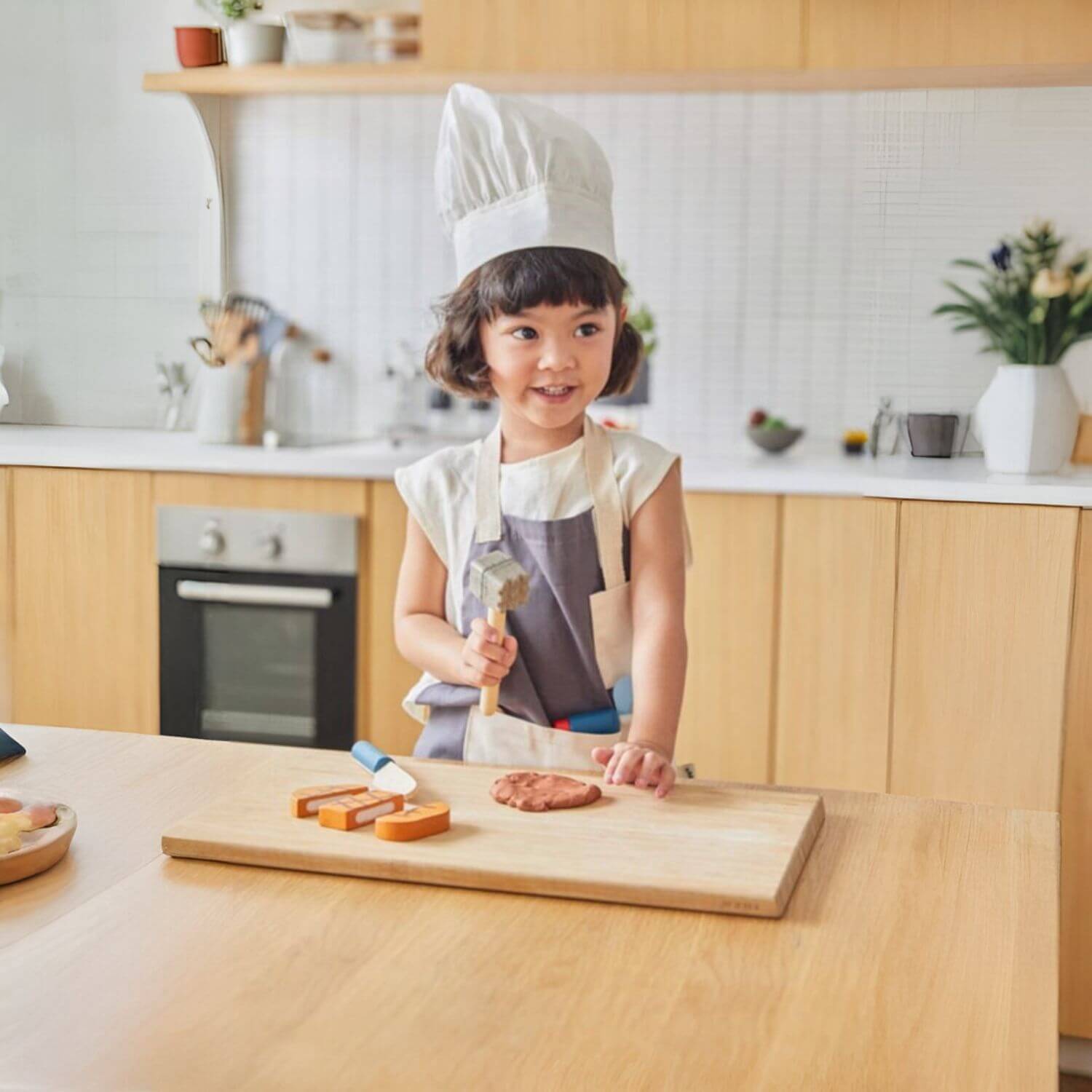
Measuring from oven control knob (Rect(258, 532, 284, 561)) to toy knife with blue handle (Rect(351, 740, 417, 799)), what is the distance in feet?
4.06

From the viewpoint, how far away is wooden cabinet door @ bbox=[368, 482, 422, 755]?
2271 mm

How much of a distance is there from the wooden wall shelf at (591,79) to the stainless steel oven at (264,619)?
25.8 inches

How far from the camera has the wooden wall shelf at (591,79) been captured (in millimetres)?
2201

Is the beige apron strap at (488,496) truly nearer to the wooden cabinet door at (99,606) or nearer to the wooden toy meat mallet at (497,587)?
the wooden toy meat mallet at (497,587)

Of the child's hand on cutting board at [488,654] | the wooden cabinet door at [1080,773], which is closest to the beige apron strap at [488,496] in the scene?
the child's hand on cutting board at [488,654]

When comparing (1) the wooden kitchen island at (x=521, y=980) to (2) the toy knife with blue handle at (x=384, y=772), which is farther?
(2) the toy knife with blue handle at (x=384, y=772)

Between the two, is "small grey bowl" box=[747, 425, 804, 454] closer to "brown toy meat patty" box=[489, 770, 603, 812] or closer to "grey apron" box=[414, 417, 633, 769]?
"grey apron" box=[414, 417, 633, 769]

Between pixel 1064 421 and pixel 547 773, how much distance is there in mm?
1320

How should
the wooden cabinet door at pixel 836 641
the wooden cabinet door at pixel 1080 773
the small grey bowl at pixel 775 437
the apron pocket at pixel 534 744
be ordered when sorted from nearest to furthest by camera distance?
the apron pocket at pixel 534 744 < the wooden cabinet door at pixel 1080 773 < the wooden cabinet door at pixel 836 641 < the small grey bowl at pixel 775 437

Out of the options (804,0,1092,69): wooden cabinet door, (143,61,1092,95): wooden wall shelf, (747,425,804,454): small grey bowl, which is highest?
(804,0,1092,69): wooden cabinet door

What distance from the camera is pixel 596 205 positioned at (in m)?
1.49

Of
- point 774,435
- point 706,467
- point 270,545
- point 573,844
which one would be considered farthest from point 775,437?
point 573,844

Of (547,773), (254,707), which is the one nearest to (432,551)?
(547,773)

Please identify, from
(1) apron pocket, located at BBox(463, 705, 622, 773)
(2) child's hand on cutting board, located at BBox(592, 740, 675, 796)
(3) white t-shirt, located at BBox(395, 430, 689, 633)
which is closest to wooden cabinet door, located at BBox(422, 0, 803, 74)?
(3) white t-shirt, located at BBox(395, 430, 689, 633)
